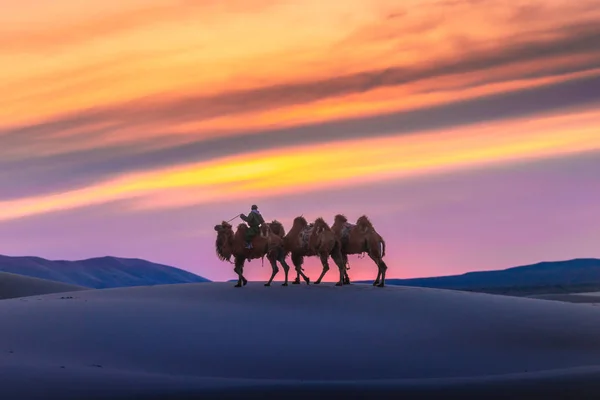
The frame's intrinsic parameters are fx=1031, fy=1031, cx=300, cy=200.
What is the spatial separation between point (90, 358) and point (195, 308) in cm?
575

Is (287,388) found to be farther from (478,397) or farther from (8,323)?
(8,323)

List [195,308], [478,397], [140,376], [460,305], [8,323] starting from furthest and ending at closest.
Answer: [460,305] → [195,308] → [8,323] → [140,376] → [478,397]

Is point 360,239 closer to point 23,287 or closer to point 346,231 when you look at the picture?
point 346,231

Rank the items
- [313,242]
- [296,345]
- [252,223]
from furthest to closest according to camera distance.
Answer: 1. [313,242]
2. [252,223]
3. [296,345]

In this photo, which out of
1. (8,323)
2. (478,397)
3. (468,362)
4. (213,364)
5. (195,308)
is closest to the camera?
(478,397)

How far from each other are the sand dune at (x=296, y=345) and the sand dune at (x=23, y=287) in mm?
31733

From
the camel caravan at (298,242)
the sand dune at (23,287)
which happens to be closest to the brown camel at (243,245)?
the camel caravan at (298,242)

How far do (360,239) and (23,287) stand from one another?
37018 millimetres

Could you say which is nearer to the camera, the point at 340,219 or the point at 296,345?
the point at 296,345

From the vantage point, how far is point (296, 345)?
21.4 meters

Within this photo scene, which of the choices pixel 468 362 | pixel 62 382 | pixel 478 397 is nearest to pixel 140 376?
pixel 62 382

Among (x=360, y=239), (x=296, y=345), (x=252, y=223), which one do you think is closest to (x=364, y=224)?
(x=360, y=239)

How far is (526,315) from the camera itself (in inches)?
1057

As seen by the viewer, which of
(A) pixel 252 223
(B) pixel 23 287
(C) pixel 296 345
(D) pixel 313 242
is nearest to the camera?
(C) pixel 296 345
